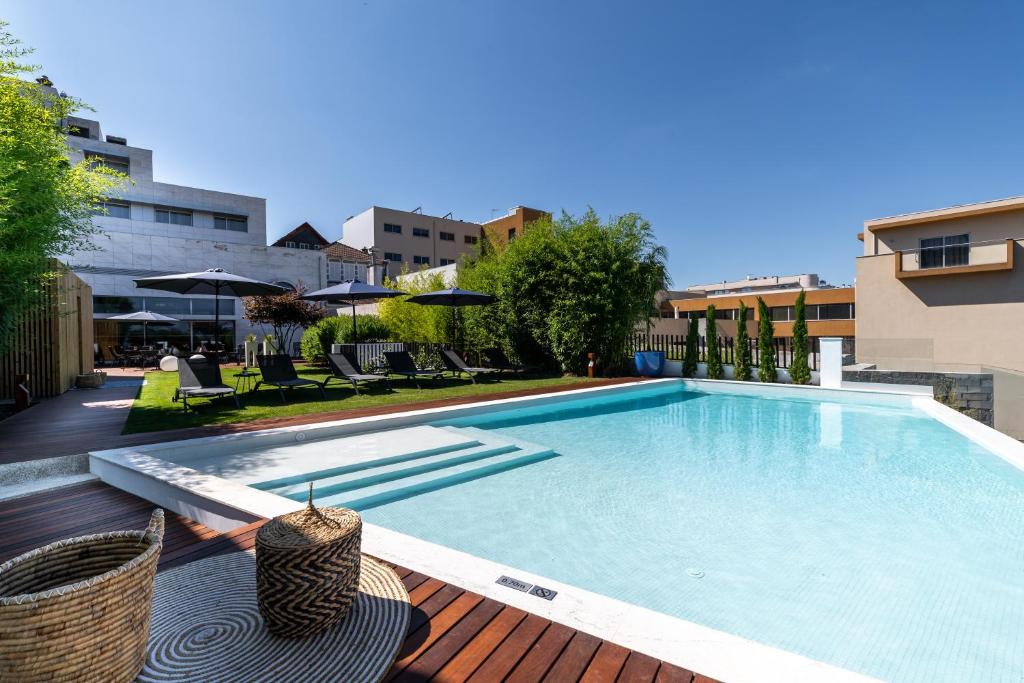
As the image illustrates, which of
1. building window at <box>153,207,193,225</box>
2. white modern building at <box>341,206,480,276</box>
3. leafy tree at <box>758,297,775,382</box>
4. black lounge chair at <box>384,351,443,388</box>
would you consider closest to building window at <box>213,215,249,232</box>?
building window at <box>153,207,193,225</box>

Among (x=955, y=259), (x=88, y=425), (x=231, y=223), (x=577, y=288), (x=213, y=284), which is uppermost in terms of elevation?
(x=231, y=223)

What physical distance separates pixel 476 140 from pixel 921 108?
13.8m

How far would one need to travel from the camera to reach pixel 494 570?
2.31m

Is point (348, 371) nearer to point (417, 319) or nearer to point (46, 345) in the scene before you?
point (46, 345)

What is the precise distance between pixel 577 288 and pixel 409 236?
32.1 meters

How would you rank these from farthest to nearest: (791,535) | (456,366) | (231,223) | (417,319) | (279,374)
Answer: (231,223), (417,319), (456,366), (279,374), (791,535)

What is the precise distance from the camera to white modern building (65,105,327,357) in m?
20.1

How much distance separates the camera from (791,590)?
280 cm

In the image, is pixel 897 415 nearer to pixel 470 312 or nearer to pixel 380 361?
pixel 470 312

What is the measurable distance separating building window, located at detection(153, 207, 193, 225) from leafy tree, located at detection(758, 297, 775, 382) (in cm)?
3193

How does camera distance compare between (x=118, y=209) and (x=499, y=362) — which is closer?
(x=499, y=362)

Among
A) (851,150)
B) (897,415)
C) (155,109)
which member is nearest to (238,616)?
(897,415)

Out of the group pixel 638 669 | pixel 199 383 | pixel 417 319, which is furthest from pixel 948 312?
pixel 199 383

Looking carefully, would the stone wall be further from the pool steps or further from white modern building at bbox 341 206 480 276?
white modern building at bbox 341 206 480 276
